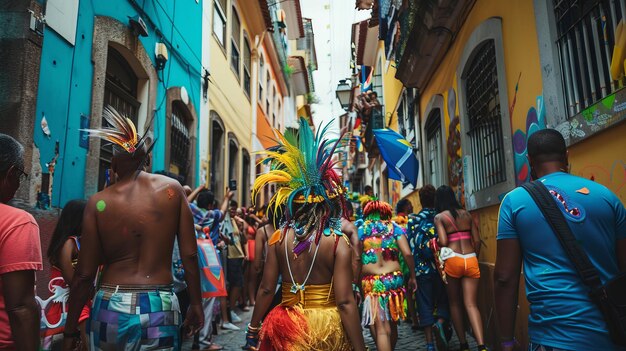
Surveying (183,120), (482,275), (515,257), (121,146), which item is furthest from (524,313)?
(183,120)

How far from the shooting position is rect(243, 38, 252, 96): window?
14.6 meters

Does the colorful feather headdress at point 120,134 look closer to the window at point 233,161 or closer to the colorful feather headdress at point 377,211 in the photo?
the colorful feather headdress at point 377,211

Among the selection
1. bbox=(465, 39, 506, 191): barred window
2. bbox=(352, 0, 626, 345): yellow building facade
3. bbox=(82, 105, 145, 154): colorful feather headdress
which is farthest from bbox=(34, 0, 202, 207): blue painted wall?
bbox=(465, 39, 506, 191): barred window

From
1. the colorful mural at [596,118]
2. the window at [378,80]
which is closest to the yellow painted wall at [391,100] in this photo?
the window at [378,80]

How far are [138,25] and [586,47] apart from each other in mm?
5667

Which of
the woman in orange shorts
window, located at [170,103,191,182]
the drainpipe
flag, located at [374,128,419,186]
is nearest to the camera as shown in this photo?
the woman in orange shorts

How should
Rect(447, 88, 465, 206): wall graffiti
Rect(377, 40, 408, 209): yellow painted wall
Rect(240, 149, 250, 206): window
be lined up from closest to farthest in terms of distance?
Rect(447, 88, 465, 206): wall graffiti, Rect(377, 40, 408, 209): yellow painted wall, Rect(240, 149, 250, 206): window

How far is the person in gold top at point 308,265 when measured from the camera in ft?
9.00

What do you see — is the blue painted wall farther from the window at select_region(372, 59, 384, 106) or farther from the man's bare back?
the window at select_region(372, 59, 384, 106)

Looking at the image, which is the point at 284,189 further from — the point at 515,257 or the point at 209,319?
the point at 209,319

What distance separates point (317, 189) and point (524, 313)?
295 cm

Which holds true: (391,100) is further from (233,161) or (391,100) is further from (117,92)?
(117,92)

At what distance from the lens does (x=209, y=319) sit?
5.73 metres

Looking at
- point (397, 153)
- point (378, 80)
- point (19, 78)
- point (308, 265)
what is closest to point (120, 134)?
point (308, 265)
